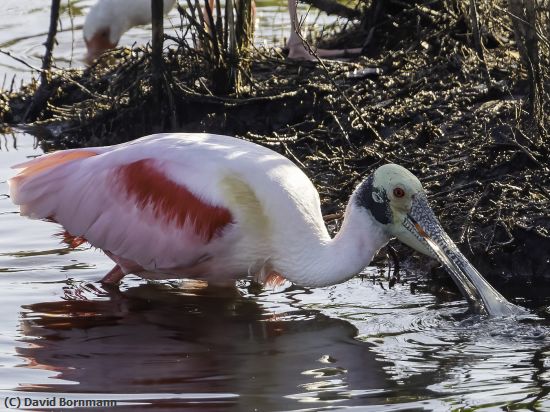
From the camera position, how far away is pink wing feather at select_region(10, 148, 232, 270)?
280 inches

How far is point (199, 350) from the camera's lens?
6367mm

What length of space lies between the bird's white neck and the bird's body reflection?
0.23 m

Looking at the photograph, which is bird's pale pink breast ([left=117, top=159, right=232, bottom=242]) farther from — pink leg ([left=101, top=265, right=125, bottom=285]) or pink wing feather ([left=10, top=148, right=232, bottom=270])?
pink leg ([left=101, top=265, right=125, bottom=285])

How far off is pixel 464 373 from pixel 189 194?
1973 millimetres

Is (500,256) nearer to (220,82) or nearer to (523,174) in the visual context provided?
(523,174)

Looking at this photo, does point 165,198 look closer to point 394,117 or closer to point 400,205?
point 400,205

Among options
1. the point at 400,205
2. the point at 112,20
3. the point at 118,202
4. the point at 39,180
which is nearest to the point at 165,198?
the point at 118,202

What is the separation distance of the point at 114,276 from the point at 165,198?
584 millimetres

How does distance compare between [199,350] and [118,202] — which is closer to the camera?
[199,350]

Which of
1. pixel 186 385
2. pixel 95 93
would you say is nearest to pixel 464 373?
pixel 186 385

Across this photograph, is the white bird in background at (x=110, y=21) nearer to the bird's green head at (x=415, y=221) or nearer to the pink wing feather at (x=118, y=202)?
the pink wing feather at (x=118, y=202)

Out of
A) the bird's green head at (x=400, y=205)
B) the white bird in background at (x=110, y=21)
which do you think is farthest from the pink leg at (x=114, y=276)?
the white bird in background at (x=110, y=21)

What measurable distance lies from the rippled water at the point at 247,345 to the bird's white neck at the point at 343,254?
9.1 inches

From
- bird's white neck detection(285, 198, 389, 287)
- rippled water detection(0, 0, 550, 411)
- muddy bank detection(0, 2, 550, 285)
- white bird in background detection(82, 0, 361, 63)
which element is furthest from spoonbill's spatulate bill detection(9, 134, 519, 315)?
white bird in background detection(82, 0, 361, 63)
